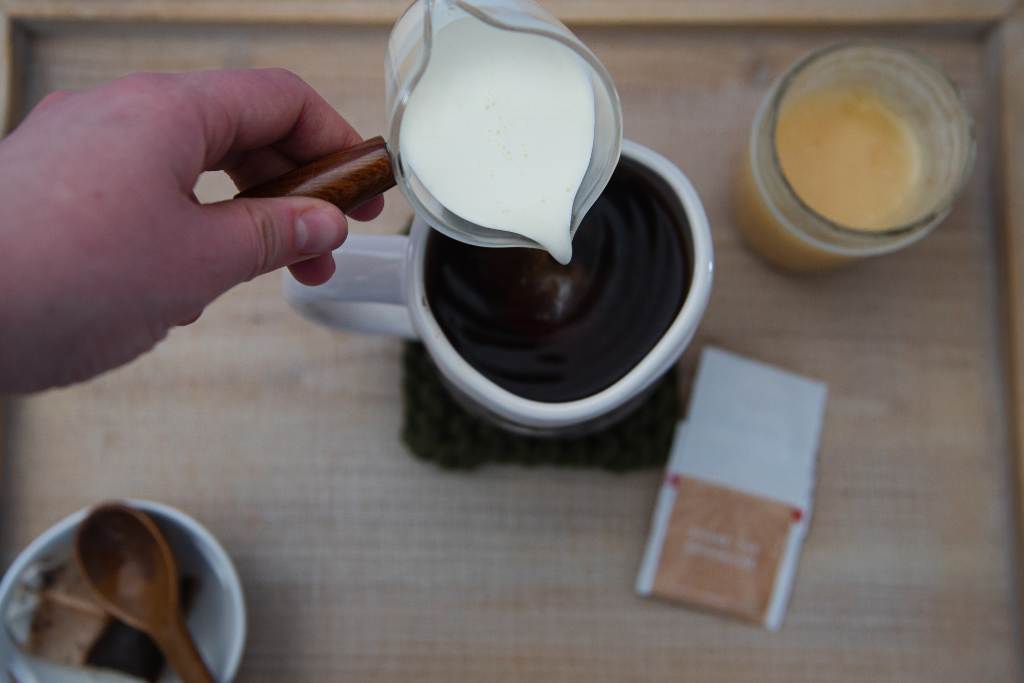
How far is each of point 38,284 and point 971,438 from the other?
614 millimetres

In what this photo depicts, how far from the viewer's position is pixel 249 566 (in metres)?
0.57

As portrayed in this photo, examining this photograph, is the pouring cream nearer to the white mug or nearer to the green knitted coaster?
the white mug

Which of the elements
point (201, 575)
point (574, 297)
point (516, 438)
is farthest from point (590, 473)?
point (201, 575)

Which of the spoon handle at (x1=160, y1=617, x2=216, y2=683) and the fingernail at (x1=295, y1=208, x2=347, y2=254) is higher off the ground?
the fingernail at (x1=295, y1=208, x2=347, y2=254)

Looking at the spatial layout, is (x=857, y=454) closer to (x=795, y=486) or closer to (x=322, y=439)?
(x=795, y=486)

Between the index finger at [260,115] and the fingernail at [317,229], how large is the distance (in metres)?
0.05

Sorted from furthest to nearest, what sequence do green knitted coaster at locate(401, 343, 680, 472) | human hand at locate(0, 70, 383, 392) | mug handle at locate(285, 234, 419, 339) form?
green knitted coaster at locate(401, 343, 680, 472) < mug handle at locate(285, 234, 419, 339) < human hand at locate(0, 70, 383, 392)

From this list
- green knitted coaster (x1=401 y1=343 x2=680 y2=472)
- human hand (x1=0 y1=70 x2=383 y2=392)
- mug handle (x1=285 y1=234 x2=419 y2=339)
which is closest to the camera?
human hand (x1=0 y1=70 x2=383 y2=392)

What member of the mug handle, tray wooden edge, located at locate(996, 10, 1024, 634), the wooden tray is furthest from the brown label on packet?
the mug handle

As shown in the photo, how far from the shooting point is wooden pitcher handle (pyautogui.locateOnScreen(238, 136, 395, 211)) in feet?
1.15

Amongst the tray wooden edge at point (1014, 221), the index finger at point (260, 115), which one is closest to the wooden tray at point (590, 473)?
the tray wooden edge at point (1014, 221)

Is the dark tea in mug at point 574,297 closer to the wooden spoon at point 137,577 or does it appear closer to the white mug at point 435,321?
the white mug at point 435,321

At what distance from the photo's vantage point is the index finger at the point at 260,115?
14.6 inches

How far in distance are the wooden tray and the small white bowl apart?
30 mm
